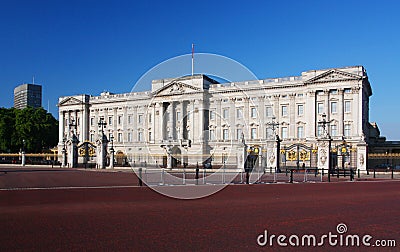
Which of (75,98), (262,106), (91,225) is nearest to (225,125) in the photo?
(262,106)

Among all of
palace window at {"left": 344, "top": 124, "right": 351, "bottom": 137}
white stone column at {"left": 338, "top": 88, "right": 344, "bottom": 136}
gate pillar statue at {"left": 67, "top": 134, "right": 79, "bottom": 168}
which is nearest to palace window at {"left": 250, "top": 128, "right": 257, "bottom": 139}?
white stone column at {"left": 338, "top": 88, "right": 344, "bottom": 136}

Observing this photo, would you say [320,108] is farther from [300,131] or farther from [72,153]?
[72,153]

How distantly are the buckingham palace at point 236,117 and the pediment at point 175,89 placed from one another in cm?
19

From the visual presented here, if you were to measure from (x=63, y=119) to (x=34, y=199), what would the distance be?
285 feet

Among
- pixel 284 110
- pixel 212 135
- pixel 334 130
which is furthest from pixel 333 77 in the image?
pixel 212 135

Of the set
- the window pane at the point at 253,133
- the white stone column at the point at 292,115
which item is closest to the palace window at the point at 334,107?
the white stone column at the point at 292,115

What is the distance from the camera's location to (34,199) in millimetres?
16953

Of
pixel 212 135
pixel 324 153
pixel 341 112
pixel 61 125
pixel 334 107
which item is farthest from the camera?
pixel 61 125

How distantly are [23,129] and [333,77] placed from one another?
6125cm

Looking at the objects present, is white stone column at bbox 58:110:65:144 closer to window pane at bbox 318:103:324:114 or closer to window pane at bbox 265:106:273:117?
window pane at bbox 265:106:273:117

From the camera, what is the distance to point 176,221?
37.7 feet

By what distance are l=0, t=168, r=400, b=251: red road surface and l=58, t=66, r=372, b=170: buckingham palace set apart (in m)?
36.3

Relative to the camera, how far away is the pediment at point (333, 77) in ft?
220

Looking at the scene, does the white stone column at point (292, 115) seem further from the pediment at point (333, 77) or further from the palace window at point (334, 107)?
the palace window at point (334, 107)
